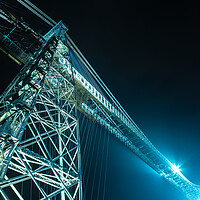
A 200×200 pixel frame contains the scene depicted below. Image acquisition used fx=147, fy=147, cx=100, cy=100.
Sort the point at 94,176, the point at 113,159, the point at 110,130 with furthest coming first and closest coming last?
1. the point at 110,130
2. the point at 113,159
3. the point at 94,176

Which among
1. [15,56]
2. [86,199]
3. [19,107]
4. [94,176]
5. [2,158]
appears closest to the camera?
[2,158]

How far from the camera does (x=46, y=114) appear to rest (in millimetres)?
11516

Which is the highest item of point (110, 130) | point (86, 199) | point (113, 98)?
point (113, 98)

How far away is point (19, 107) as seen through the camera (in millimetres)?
4797

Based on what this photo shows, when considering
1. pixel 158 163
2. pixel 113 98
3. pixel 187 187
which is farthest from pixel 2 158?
pixel 187 187

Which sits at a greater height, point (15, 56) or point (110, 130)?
point (110, 130)

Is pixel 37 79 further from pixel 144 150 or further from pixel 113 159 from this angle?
pixel 144 150

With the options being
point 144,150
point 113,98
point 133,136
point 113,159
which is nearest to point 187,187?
point 144,150

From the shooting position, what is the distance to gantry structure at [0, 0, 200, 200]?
473cm

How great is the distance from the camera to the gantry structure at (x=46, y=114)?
15.5 feet

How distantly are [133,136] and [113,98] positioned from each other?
5.77 meters

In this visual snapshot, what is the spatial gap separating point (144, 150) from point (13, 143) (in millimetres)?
21492

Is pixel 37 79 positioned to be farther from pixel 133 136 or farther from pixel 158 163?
pixel 158 163

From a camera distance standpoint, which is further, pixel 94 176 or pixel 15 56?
pixel 94 176
